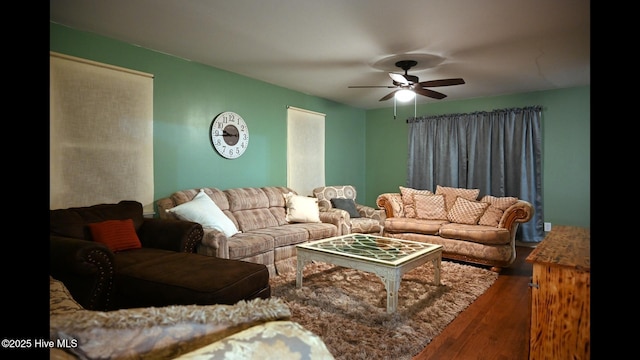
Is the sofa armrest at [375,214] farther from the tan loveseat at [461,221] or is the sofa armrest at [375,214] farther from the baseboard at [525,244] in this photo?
the baseboard at [525,244]

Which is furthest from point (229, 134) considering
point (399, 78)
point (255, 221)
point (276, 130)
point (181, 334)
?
point (181, 334)

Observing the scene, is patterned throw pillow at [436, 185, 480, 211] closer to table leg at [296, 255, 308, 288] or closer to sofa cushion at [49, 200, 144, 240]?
table leg at [296, 255, 308, 288]

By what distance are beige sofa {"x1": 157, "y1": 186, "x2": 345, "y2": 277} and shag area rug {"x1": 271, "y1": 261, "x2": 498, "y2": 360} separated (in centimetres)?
33

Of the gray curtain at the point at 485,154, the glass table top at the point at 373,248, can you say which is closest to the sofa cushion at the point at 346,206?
the glass table top at the point at 373,248

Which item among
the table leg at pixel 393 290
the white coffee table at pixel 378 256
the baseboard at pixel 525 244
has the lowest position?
the baseboard at pixel 525 244

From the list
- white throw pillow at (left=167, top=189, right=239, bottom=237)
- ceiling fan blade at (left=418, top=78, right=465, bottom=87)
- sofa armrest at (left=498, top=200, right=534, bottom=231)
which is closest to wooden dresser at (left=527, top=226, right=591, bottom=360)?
ceiling fan blade at (left=418, top=78, right=465, bottom=87)

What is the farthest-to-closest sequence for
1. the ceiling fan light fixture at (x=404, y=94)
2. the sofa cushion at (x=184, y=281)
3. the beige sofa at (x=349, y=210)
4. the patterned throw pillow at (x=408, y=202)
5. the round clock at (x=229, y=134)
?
the patterned throw pillow at (x=408, y=202), the beige sofa at (x=349, y=210), the round clock at (x=229, y=134), the ceiling fan light fixture at (x=404, y=94), the sofa cushion at (x=184, y=281)

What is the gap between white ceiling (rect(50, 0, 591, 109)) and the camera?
2686 mm

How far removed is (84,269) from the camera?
2.16 meters

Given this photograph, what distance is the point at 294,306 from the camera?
2.87 metres

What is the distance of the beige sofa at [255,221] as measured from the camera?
3367mm

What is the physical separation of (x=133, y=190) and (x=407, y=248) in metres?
2.80

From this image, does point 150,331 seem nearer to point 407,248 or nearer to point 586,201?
point 407,248

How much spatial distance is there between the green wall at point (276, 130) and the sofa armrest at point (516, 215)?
63.7 inches
